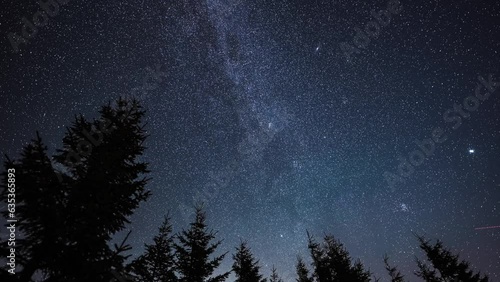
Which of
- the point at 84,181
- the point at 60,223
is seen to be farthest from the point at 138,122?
the point at 60,223

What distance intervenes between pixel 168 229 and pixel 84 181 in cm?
1061

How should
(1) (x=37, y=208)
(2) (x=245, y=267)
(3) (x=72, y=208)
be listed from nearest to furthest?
(1) (x=37, y=208) → (3) (x=72, y=208) → (2) (x=245, y=267)

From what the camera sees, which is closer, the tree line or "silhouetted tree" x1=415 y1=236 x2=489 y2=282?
the tree line

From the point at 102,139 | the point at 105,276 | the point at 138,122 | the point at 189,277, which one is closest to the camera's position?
the point at 105,276

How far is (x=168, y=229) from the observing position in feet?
50.8

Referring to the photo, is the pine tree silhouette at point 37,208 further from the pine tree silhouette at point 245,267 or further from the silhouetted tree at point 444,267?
the silhouetted tree at point 444,267


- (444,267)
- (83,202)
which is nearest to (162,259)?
(83,202)

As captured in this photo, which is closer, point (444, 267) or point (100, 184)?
point (100, 184)

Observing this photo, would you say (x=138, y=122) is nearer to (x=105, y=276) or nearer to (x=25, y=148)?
(x=25, y=148)

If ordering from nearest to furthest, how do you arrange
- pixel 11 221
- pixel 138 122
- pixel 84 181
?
1. pixel 11 221
2. pixel 84 181
3. pixel 138 122

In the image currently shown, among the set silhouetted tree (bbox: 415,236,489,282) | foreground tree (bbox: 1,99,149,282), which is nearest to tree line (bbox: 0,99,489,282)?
foreground tree (bbox: 1,99,149,282)

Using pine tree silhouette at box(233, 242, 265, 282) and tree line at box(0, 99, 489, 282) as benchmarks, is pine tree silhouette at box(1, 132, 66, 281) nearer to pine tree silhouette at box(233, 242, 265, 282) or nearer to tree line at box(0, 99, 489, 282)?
tree line at box(0, 99, 489, 282)

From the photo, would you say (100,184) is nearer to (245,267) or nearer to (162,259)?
(162,259)

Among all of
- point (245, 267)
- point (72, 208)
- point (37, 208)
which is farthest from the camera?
point (245, 267)
